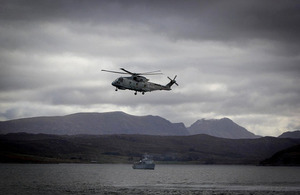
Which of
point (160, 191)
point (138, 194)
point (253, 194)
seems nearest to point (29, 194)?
point (138, 194)

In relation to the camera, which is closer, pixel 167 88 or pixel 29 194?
pixel 29 194

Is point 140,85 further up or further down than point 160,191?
further up

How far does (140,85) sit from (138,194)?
30.8 metres

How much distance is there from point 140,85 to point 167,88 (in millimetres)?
17477

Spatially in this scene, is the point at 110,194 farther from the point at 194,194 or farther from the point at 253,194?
the point at 253,194

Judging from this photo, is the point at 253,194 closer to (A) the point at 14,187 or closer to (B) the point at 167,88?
(B) the point at 167,88

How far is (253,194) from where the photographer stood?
401 ft

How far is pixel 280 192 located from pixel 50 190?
70.3 metres

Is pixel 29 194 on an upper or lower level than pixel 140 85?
lower

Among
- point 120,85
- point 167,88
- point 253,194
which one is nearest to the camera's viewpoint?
point 120,85

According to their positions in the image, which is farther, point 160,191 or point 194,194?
point 160,191

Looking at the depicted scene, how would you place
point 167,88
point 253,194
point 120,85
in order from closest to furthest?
point 120,85 < point 253,194 < point 167,88

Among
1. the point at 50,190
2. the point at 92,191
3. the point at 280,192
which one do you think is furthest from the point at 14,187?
the point at 280,192

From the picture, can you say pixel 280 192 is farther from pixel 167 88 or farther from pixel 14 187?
pixel 14 187
